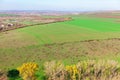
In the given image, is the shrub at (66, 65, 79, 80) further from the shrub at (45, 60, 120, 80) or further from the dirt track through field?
the dirt track through field

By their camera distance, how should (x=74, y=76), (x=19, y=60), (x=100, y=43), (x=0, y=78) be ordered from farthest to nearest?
(x=100, y=43), (x=19, y=60), (x=0, y=78), (x=74, y=76)

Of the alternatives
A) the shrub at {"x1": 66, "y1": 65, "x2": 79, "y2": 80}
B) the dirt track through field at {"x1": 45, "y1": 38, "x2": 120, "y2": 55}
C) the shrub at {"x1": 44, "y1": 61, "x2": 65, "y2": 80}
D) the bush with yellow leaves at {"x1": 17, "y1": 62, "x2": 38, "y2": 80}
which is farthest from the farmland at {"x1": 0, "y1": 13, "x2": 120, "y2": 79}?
the shrub at {"x1": 66, "y1": 65, "x2": 79, "y2": 80}

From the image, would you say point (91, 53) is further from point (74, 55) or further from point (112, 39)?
point (112, 39)

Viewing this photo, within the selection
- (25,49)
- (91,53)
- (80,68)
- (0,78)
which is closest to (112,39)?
(91,53)

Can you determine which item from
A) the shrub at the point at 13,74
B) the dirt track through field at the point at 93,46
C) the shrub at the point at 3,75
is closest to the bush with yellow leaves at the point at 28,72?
the shrub at the point at 13,74

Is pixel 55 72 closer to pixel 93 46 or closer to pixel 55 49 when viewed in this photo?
pixel 55 49

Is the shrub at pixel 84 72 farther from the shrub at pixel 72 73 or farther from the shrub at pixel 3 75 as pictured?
the shrub at pixel 3 75


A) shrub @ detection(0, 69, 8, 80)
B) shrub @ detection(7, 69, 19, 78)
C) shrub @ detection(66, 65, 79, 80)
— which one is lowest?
shrub @ detection(0, 69, 8, 80)

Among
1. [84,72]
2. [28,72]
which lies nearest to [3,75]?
[28,72]

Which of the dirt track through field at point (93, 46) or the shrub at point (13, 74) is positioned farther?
the dirt track through field at point (93, 46)

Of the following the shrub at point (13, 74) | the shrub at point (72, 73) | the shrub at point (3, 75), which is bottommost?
the shrub at point (3, 75)

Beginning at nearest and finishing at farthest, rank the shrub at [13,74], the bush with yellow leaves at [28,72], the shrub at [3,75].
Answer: the bush with yellow leaves at [28,72] → the shrub at [3,75] → the shrub at [13,74]
